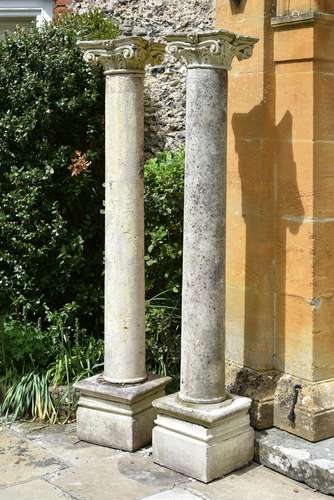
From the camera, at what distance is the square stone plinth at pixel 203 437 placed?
14.7ft

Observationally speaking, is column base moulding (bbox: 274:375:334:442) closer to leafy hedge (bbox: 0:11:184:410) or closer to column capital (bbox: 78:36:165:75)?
leafy hedge (bbox: 0:11:184:410)

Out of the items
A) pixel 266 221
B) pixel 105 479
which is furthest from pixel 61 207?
pixel 105 479

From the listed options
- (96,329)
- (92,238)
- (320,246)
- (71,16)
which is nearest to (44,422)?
(96,329)

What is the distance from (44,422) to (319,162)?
2507 mm

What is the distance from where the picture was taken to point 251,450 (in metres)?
4.73

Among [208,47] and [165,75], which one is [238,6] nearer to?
[208,47]

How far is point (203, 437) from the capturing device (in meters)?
4.47

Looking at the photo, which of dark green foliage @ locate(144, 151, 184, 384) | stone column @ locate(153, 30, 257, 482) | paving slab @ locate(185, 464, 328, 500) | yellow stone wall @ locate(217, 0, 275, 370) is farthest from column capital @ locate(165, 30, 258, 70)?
paving slab @ locate(185, 464, 328, 500)

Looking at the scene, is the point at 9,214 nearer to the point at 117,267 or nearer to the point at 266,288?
the point at 117,267

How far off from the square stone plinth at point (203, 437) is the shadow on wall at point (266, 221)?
1.37ft

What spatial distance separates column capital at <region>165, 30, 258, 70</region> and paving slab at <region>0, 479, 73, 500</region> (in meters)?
2.40

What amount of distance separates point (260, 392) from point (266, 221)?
1.02 m

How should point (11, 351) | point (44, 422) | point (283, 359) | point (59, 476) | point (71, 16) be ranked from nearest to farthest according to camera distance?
1. point (59, 476)
2. point (283, 359)
3. point (44, 422)
4. point (11, 351)
5. point (71, 16)

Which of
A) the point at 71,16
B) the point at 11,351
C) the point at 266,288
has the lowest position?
the point at 11,351
